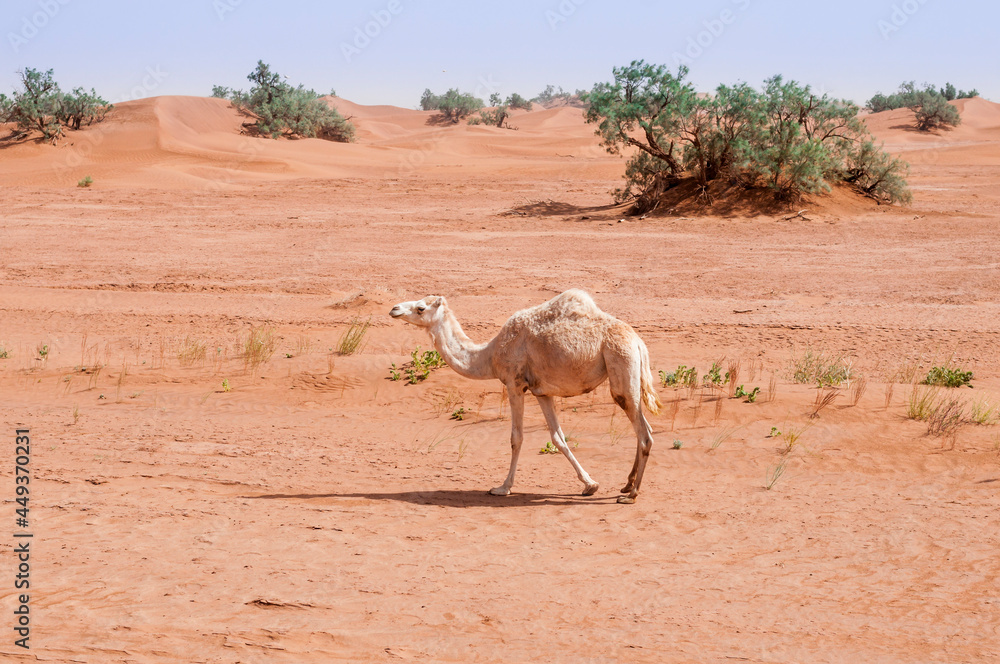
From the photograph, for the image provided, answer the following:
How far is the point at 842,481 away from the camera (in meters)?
7.99

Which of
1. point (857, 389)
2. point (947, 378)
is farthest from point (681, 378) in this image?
point (947, 378)

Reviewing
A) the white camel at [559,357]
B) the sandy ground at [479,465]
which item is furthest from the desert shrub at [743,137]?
the white camel at [559,357]

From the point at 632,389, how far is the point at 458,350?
1.56 meters

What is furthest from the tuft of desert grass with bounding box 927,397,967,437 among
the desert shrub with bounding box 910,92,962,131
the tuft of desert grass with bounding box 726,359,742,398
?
the desert shrub with bounding box 910,92,962,131

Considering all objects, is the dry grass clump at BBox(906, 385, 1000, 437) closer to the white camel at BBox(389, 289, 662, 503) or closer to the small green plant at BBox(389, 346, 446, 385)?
the white camel at BBox(389, 289, 662, 503)

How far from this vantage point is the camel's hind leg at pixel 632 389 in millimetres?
7121

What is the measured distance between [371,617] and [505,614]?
0.81 m

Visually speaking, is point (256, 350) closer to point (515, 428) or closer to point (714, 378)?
point (515, 428)

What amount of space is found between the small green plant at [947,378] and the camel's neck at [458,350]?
607 cm

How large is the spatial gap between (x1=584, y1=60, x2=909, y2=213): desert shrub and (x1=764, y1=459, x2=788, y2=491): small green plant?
18338 millimetres

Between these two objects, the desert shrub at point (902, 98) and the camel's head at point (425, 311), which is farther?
the desert shrub at point (902, 98)

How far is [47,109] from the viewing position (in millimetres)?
43469

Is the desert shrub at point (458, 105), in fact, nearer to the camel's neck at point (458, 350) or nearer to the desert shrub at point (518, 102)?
the desert shrub at point (518, 102)

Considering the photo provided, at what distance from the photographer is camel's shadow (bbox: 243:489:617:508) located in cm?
754
